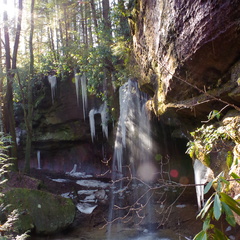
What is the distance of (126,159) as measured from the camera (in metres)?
10.0

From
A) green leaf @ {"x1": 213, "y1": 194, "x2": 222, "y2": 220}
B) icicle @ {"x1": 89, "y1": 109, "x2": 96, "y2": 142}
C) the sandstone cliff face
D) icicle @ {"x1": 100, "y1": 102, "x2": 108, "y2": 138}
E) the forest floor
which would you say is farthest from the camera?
icicle @ {"x1": 89, "y1": 109, "x2": 96, "y2": 142}

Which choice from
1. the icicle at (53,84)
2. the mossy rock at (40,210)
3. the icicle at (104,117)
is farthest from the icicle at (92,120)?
the mossy rock at (40,210)

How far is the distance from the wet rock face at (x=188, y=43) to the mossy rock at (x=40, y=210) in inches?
142

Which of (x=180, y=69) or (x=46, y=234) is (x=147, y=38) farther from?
(x=46, y=234)

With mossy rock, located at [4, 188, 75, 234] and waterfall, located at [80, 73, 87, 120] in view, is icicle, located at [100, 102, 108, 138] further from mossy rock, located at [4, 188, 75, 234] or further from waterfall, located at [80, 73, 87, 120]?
mossy rock, located at [4, 188, 75, 234]

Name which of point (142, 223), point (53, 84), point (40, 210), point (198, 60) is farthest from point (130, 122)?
point (53, 84)

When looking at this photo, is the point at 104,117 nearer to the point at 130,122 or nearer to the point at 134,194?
the point at 130,122

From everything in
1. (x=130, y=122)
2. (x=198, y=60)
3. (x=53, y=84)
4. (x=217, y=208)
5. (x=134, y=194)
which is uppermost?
(x=53, y=84)

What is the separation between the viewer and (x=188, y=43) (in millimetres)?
4277

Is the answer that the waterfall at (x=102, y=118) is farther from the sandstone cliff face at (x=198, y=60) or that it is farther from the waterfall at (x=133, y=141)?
the sandstone cliff face at (x=198, y=60)

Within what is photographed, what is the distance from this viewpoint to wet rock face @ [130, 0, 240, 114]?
147 inches

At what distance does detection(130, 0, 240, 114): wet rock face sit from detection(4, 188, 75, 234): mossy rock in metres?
3.62

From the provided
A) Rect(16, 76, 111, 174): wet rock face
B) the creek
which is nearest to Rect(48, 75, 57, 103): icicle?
Rect(16, 76, 111, 174): wet rock face

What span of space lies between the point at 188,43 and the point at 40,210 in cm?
526
